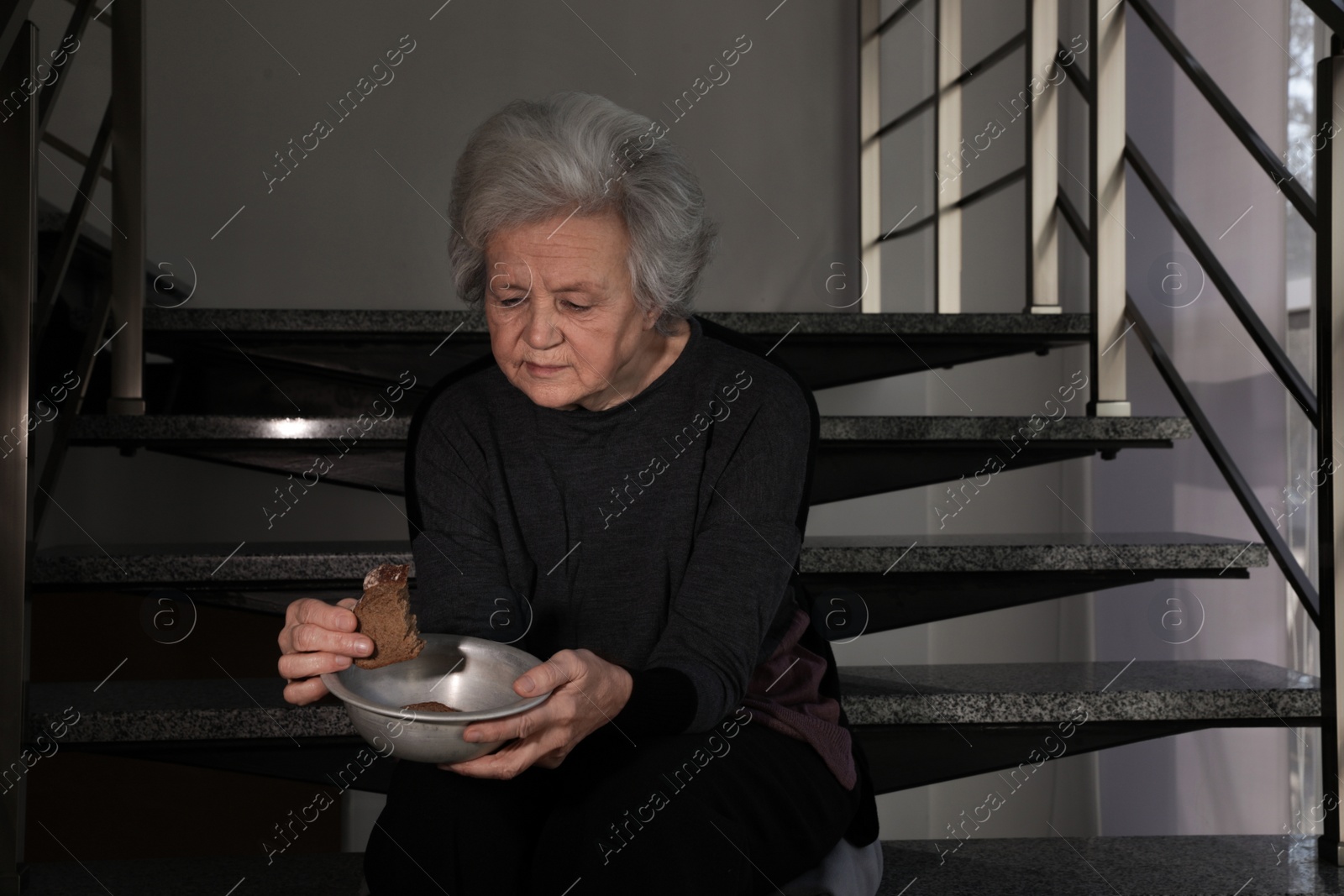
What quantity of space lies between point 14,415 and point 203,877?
55 centimetres

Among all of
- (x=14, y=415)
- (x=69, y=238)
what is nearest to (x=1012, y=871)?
(x=14, y=415)

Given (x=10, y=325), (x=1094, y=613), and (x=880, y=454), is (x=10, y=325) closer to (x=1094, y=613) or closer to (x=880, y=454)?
(x=880, y=454)

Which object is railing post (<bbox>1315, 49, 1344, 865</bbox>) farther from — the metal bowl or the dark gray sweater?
the metal bowl

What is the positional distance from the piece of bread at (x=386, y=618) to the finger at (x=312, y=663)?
15 millimetres

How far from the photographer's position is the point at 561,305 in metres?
1.16

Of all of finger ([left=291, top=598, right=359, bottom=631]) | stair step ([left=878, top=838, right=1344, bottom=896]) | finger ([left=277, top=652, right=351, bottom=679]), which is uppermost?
finger ([left=291, top=598, right=359, bottom=631])

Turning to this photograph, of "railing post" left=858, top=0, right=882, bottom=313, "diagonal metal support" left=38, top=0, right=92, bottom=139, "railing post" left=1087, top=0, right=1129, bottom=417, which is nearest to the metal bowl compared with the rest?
"diagonal metal support" left=38, top=0, right=92, bottom=139

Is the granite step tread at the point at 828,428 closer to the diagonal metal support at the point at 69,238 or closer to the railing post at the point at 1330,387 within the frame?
the diagonal metal support at the point at 69,238

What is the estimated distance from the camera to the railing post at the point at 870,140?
333 centimetres

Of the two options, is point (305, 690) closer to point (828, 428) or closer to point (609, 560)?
point (609, 560)

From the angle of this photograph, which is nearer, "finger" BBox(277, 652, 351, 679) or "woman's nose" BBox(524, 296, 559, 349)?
"finger" BBox(277, 652, 351, 679)

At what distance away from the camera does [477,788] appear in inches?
39.9

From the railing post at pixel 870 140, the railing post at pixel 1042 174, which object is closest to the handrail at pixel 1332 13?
the railing post at pixel 1042 174

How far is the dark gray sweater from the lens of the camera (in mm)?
1191
